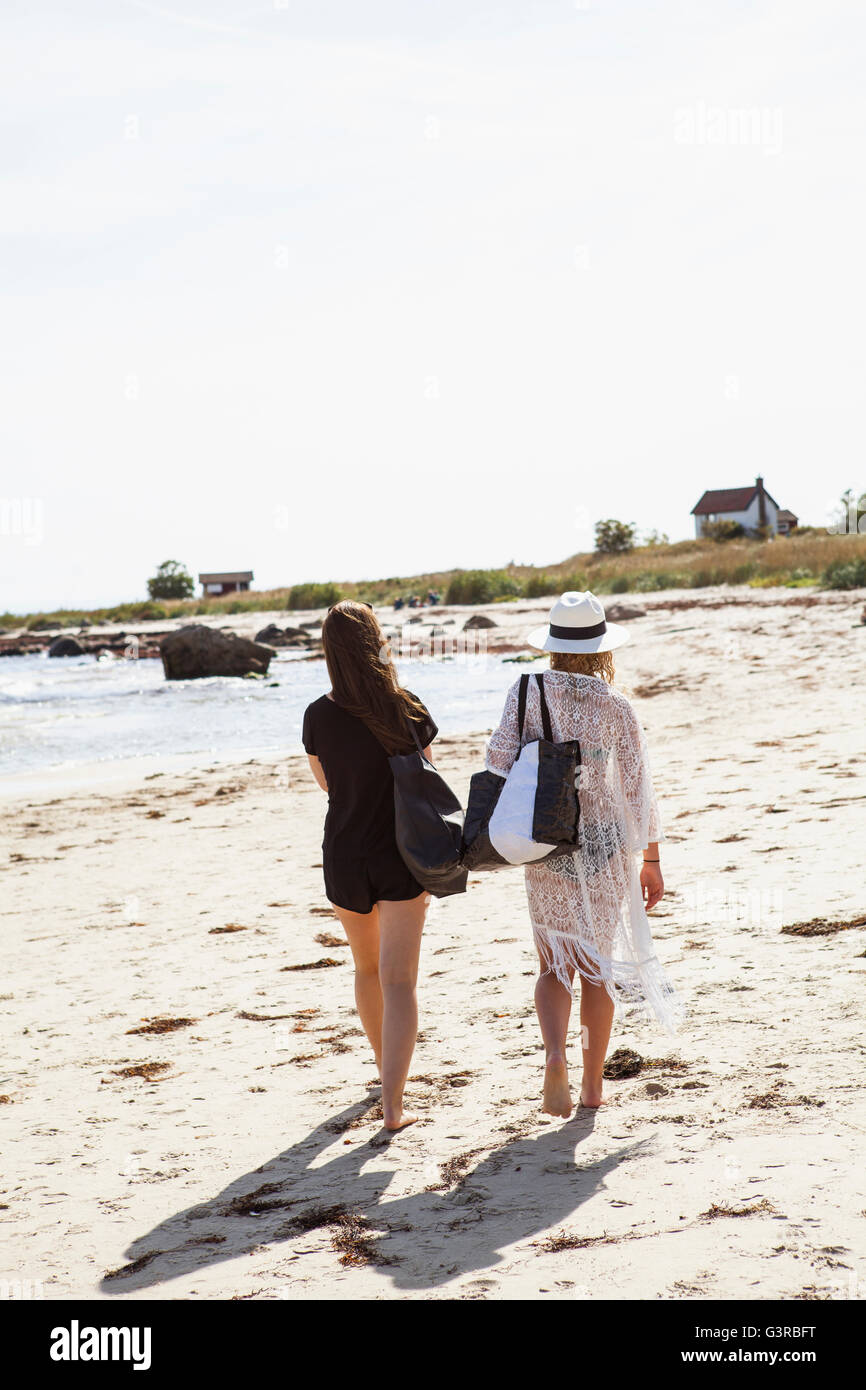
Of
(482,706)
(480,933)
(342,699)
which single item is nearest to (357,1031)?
(480,933)

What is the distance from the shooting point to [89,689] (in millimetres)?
30422

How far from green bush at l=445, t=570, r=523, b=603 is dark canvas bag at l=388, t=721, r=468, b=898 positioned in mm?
45269

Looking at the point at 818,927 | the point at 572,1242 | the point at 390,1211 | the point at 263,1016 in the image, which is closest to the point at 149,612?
the point at 263,1016

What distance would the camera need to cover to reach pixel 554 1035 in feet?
13.4

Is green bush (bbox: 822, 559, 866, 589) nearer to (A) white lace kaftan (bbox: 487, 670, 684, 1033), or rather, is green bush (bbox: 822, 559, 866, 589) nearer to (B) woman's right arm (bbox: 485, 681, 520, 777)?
(A) white lace kaftan (bbox: 487, 670, 684, 1033)

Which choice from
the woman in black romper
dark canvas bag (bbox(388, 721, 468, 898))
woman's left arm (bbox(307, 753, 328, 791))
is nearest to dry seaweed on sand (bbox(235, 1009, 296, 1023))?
the woman in black romper

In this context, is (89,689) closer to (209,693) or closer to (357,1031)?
(209,693)

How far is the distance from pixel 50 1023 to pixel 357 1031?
59.9 inches

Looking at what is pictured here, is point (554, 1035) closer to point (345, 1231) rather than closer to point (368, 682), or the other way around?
point (345, 1231)

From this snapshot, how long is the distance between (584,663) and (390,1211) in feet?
6.03

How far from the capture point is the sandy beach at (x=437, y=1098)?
10.3 ft

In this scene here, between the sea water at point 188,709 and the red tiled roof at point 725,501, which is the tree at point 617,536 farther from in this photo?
the sea water at point 188,709

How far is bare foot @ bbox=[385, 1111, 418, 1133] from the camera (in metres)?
4.11

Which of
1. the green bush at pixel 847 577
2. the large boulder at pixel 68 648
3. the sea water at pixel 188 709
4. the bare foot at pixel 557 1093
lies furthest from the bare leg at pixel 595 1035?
the large boulder at pixel 68 648
